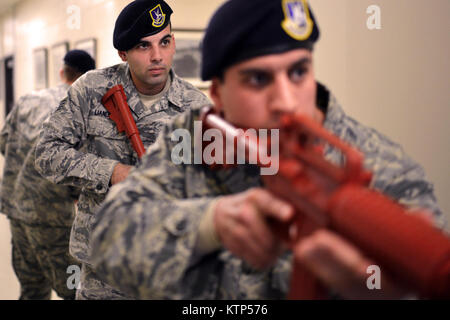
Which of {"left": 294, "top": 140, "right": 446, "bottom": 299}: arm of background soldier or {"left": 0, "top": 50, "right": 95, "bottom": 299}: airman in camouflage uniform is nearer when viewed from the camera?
{"left": 294, "top": 140, "right": 446, "bottom": 299}: arm of background soldier

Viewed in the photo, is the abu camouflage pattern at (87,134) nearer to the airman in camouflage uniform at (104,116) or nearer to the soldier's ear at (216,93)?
the airman in camouflage uniform at (104,116)

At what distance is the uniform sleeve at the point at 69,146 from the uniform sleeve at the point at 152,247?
2.97 feet

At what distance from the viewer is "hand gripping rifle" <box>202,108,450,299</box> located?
51cm

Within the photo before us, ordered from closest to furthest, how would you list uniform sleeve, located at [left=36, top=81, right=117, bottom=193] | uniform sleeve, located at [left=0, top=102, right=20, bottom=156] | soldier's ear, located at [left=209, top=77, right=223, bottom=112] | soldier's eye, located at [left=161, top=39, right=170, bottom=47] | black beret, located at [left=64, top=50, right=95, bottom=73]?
1. soldier's ear, located at [left=209, top=77, right=223, bottom=112]
2. uniform sleeve, located at [left=36, top=81, right=117, bottom=193]
3. soldier's eye, located at [left=161, top=39, right=170, bottom=47]
4. black beret, located at [left=64, top=50, right=95, bottom=73]
5. uniform sleeve, located at [left=0, top=102, right=20, bottom=156]

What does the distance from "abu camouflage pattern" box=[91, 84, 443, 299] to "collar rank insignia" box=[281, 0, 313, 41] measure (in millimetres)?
149

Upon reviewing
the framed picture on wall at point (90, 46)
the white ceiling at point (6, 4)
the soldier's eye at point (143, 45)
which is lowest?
the soldier's eye at point (143, 45)

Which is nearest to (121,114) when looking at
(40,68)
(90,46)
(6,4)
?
(90,46)

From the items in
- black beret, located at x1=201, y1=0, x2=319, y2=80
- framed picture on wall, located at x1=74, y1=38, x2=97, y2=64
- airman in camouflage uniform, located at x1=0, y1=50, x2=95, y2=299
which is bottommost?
airman in camouflage uniform, located at x1=0, y1=50, x2=95, y2=299

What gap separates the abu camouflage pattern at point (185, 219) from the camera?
0.74 meters

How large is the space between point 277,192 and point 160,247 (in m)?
0.21

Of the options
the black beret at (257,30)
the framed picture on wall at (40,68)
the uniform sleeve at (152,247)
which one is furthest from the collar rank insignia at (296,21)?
the framed picture on wall at (40,68)

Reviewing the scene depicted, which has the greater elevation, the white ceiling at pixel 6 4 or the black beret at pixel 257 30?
the white ceiling at pixel 6 4

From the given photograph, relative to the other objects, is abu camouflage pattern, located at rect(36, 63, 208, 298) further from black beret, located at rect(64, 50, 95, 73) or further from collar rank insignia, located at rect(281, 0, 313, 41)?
collar rank insignia, located at rect(281, 0, 313, 41)

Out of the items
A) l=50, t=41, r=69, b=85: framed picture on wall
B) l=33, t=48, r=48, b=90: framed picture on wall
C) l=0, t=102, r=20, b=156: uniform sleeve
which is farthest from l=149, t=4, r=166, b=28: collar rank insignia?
l=33, t=48, r=48, b=90: framed picture on wall
